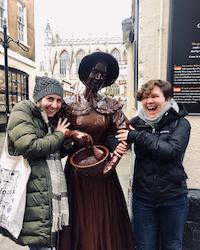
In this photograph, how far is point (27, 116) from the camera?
82.0 inches

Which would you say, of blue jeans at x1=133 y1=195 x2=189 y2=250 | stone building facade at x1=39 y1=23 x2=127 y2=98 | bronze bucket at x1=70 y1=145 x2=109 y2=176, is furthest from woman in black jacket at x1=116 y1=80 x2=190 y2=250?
stone building facade at x1=39 y1=23 x2=127 y2=98

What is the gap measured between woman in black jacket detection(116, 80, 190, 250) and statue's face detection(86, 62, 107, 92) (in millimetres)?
333

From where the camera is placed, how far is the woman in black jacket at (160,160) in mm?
2109

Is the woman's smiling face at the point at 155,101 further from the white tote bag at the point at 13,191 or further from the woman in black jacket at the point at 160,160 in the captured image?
the white tote bag at the point at 13,191

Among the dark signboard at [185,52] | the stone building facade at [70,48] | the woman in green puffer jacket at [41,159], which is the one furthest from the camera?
the stone building facade at [70,48]

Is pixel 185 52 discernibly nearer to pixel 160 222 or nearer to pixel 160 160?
pixel 160 160

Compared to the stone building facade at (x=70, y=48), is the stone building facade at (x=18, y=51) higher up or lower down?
lower down

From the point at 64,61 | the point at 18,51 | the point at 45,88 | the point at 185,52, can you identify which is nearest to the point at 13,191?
the point at 45,88

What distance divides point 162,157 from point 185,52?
1138mm

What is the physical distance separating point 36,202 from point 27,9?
1544 centimetres

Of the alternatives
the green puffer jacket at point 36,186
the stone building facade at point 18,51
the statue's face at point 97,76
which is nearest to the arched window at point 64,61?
the stone building facade at point 18,51

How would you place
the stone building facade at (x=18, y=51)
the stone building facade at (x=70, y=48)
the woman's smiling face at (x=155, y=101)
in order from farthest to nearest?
the stone building facade at (x=70, y=48)
the stone building facade at (x=18, y=51)
the woman's smiling face at (x=155, y=101)

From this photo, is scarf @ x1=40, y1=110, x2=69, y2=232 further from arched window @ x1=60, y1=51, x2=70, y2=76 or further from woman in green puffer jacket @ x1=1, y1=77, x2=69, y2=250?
arched window @ x1=60, y1=51, x2=70, y2=76

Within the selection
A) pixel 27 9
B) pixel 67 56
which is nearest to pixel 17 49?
pixel 27 9
